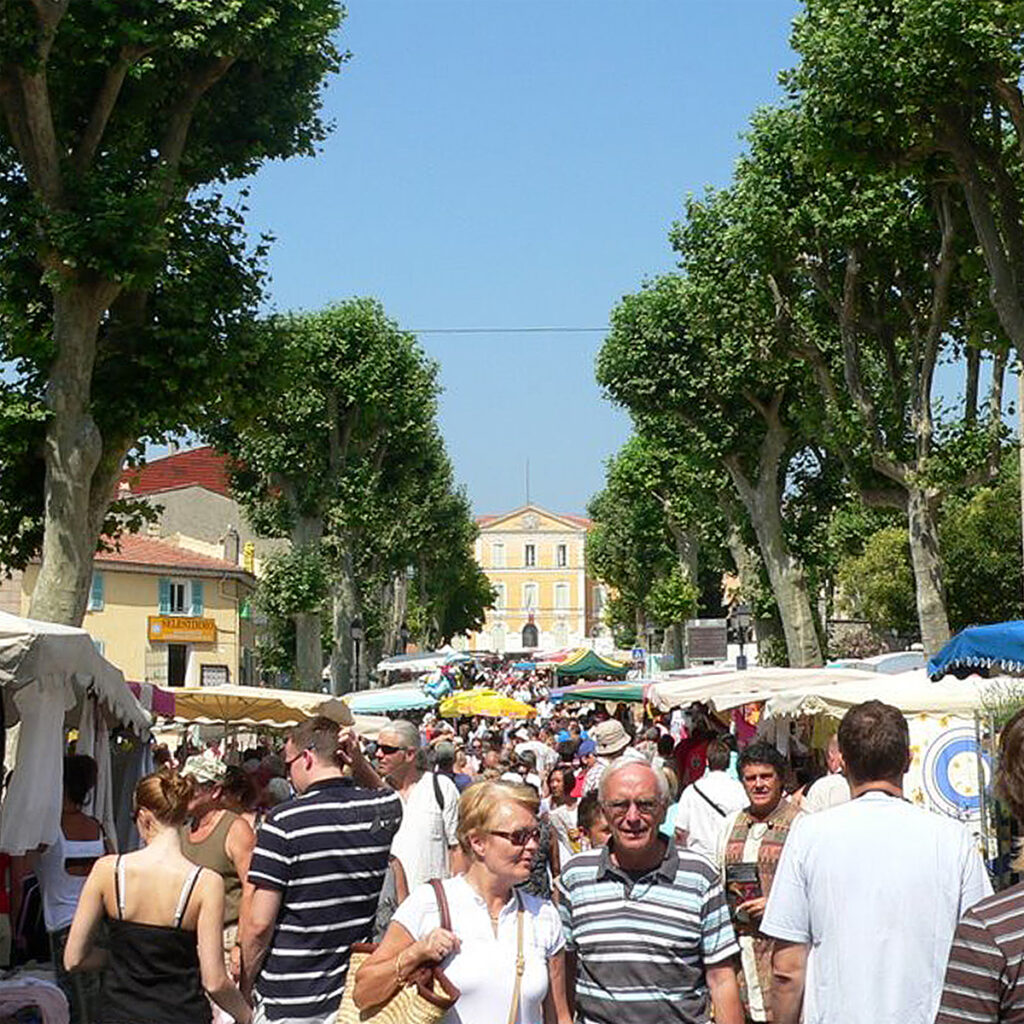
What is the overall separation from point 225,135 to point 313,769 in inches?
535

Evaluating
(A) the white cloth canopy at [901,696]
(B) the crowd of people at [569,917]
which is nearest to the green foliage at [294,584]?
(A) the white cloth canopy at [901,696]

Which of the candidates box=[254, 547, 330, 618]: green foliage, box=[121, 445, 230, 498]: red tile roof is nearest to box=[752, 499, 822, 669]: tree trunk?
box=[254, 547, 330, 618]: green foliage

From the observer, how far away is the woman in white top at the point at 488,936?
4.57 meters

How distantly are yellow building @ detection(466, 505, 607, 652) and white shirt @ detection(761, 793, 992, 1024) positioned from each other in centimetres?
15620

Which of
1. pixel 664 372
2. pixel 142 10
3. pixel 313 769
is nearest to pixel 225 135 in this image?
pixel 142 10

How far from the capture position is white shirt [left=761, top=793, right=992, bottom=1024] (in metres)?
4.64

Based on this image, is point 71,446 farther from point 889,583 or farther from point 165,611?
point 165,611

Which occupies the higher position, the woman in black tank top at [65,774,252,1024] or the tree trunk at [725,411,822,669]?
the tree trunk at [725,411,822,669]

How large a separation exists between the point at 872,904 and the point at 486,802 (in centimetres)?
106

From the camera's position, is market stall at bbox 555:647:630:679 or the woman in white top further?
market stall at bbox 555:647:630:679

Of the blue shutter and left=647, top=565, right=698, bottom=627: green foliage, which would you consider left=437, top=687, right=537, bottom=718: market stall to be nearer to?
the blue shutter

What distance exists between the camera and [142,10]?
16625 millimetres

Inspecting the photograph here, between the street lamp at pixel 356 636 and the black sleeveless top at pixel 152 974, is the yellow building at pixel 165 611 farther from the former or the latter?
the black sleeveless top at pixel 152 974

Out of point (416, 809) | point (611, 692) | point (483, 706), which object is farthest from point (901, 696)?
point (483, 706)
